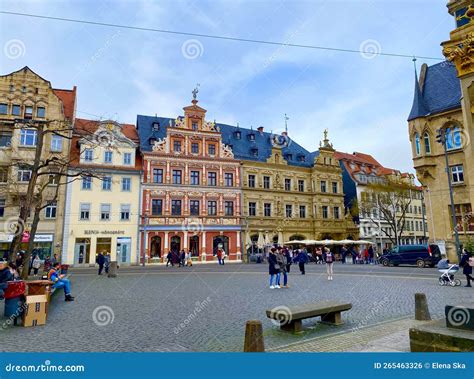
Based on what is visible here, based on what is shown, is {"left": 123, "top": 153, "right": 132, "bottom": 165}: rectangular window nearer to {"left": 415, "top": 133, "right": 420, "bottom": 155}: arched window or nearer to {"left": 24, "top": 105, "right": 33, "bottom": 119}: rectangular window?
{"left": 24, "top": 105, "right": 33, "bottom": 119}: rectangular window

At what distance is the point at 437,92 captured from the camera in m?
31.1

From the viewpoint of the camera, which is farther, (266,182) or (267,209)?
(266,182)

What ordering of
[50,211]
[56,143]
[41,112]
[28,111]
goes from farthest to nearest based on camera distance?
[41,112], [56,143], [28,111], [50,211]

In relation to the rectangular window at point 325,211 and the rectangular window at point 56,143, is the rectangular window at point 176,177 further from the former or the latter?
the rectangular window at point 325,211

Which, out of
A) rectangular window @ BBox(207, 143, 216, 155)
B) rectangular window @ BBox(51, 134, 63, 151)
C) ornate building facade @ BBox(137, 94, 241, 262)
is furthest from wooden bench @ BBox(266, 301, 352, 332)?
rectangular window @ BBox(207, 143, 216, 155)

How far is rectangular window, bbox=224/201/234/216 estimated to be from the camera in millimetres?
40719

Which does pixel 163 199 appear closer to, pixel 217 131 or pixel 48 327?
pixel 217 131

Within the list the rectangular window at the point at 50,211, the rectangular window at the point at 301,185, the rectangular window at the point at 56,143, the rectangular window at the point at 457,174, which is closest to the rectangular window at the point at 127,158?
the rectangular window at the point at 56,143

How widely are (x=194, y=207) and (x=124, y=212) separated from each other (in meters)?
7.51

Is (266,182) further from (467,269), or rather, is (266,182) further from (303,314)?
(303,314)

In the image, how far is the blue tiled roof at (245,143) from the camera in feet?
134

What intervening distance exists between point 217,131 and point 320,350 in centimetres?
3772

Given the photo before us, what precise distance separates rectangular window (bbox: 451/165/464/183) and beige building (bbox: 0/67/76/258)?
108ft

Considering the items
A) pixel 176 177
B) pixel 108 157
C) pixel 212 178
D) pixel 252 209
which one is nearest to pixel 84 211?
pixel 108 157
